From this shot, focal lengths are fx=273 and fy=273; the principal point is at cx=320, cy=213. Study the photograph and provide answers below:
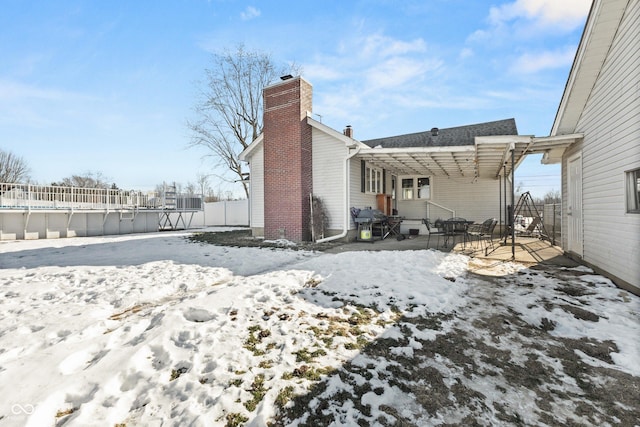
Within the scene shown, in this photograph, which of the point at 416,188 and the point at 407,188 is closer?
the point at 416,188

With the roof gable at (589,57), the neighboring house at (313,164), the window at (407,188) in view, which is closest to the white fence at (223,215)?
the neighboring house at (313,164)

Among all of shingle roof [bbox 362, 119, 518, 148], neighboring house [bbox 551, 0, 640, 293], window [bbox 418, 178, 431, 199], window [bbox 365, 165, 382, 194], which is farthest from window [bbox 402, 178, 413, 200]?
neighboring house [bbox 551, 0, 640, 293]

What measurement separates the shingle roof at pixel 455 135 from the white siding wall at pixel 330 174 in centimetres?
674

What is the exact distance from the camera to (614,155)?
5.03 m

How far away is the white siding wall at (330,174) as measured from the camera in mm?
10516

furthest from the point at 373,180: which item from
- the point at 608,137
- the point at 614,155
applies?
the point at 614,155

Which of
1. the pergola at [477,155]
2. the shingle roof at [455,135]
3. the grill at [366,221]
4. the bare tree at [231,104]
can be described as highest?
the bare tree at [231,104]

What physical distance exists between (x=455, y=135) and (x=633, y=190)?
11.2 meters

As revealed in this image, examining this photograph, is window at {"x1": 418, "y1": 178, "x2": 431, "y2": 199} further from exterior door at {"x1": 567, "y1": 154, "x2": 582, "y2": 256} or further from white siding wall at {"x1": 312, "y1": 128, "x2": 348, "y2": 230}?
exterior door at {"x1": 567, "y1": 154, "x2": 582, "y2": 256}

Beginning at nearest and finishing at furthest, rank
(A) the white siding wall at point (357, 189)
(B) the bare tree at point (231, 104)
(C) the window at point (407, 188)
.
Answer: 1. (A) the white siding wall at point (357, 189)
2. (C) the window at point (407, 188)
3. (B) the bare tree at point (231, 104)

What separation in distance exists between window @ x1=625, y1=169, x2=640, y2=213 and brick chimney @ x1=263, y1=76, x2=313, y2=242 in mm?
8266

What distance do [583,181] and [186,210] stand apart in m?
19.9

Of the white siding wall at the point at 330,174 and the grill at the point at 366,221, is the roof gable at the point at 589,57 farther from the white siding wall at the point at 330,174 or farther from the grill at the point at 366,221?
the white siding wall at the point at 330,174

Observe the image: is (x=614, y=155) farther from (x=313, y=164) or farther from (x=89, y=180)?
(x=89, y=180)
